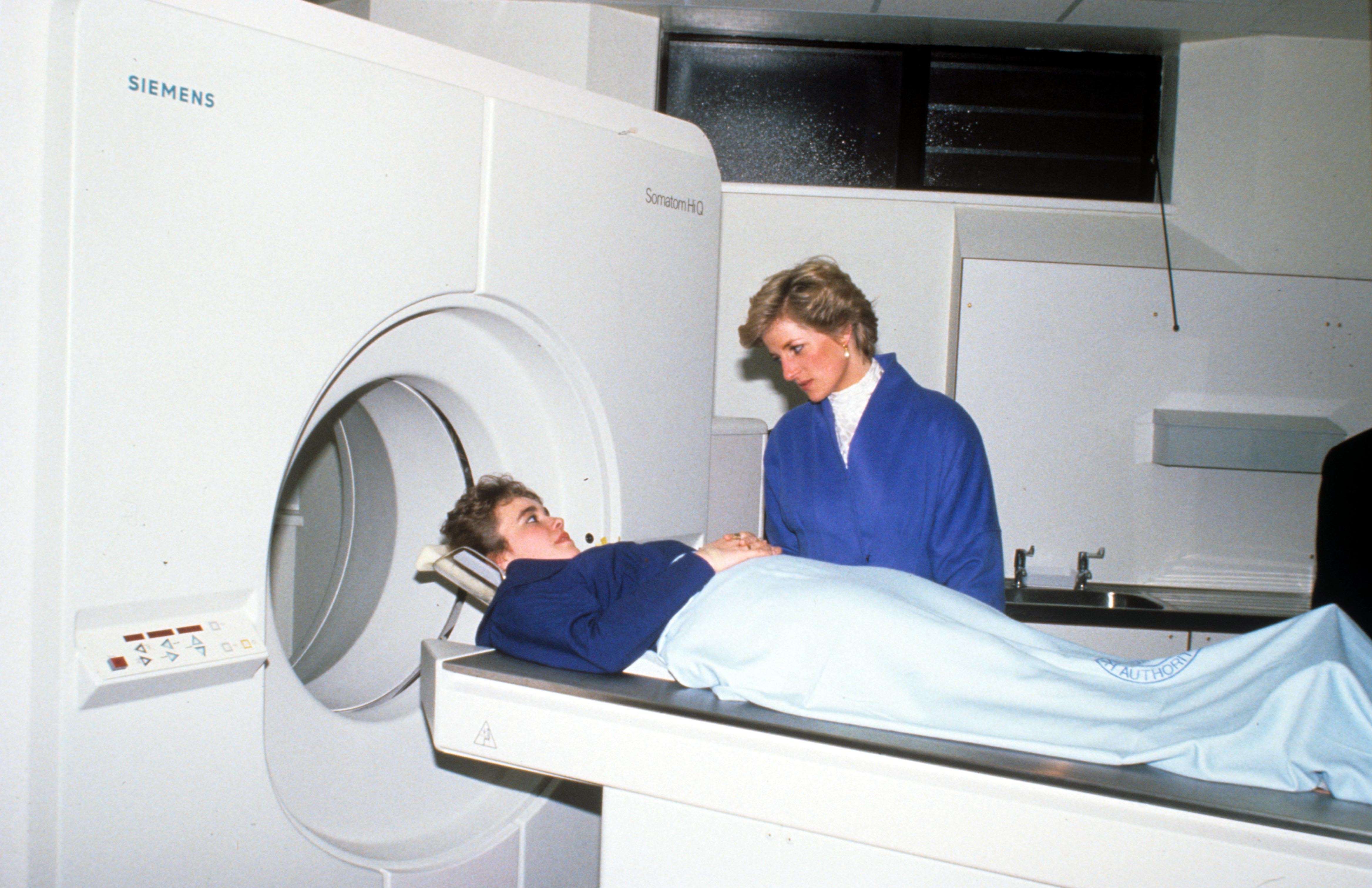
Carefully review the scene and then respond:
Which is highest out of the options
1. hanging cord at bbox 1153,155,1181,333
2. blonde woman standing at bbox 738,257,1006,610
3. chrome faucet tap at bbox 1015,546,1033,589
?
hanging cord at bbox 1153,155,1181,333

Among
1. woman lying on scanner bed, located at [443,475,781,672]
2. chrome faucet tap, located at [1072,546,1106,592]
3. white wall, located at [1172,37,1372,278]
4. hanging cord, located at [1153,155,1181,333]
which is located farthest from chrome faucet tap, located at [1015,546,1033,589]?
woman lying on scanner bed, located at [443,475,781,672]

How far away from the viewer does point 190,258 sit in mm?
1078

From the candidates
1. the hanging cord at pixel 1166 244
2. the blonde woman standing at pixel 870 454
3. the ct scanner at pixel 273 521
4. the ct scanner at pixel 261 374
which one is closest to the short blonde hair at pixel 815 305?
the blonde woman standing at pixel 870 454

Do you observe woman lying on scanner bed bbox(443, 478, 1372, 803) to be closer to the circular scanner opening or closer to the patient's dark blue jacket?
the patient's dark blue jacket

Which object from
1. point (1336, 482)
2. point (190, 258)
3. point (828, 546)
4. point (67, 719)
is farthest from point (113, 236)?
point (1336, 482)

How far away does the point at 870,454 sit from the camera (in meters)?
1.80

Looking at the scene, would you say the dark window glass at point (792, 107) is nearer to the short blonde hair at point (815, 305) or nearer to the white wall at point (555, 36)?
the white wall at point (555, 36)

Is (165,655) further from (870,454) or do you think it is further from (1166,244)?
(1166,244)

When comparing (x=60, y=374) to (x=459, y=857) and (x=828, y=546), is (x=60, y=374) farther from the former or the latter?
(x=828, y=546)

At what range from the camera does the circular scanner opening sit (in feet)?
5.78

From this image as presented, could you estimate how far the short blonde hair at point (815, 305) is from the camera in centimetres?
173

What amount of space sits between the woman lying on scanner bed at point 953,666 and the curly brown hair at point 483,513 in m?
0.16

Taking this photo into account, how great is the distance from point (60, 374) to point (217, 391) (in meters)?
0.16

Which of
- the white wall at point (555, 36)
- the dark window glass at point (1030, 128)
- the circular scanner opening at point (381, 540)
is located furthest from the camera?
the dark window glass at point (1030, 128)
